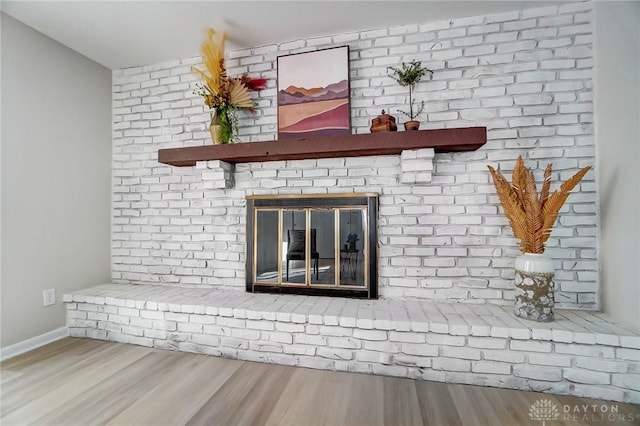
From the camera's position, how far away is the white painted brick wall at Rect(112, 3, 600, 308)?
78.4 inches

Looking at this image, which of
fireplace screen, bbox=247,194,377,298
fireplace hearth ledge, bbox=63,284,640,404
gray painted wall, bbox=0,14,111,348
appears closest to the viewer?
fireplace hearth ledge, bbox=63,284,640,404

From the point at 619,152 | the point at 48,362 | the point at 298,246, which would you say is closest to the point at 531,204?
the point at 619,152

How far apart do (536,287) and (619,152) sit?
96cm

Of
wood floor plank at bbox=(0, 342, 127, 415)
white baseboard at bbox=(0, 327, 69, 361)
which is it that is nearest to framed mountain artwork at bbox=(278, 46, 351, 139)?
wood floor plank at bbox=(0, 342, 127, 415)

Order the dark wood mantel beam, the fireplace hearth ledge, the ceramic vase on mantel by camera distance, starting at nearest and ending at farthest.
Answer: the fireplace hearth ledge → the dark wood mantel beam → the ceramic vase on mantel

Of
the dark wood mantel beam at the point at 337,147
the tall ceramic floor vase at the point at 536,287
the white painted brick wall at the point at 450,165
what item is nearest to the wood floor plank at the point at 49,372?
the white painted brick wall at the point at 450,165

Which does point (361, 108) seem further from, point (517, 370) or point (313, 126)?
point (517, 370)

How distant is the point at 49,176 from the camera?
2.32 m

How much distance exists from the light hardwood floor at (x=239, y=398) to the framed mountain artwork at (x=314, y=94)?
172 cm

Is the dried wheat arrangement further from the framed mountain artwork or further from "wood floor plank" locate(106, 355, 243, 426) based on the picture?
"wood floor plank" locate(106, 355, 243, 426)

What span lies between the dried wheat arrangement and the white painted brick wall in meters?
0.23

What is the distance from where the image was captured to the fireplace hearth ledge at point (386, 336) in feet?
5.21

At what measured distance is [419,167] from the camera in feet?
6.60

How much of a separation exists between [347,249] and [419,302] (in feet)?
2.08
